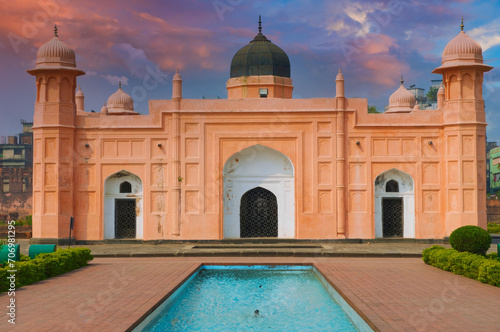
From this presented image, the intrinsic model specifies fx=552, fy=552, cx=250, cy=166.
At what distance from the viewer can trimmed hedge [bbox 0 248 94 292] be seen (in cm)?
967

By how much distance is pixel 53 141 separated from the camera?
1798 centimetres

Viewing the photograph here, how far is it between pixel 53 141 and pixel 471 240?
12932 millimetres

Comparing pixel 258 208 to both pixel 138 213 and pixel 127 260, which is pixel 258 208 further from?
pixel 127 260

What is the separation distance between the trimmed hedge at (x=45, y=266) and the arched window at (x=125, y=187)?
548 centimetres

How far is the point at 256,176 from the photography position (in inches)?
738

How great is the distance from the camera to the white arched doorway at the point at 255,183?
730 inches

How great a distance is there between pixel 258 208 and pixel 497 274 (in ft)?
32.3

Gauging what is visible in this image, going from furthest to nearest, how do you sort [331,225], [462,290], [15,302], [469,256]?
1. [331,225]
2. [469,256]
3. [462,290]
4. [15,302]

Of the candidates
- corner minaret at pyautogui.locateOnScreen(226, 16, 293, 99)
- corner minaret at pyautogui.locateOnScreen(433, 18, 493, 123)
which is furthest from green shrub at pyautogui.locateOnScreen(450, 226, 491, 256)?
corner minaret at pyautogui.locateOnScreen(226, 16, 293, 99)

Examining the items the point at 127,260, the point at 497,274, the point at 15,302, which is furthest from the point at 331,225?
the point at 15,302

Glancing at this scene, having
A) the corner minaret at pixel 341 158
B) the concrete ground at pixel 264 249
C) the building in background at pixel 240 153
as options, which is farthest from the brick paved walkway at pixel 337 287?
the building in background at pixel 240 153

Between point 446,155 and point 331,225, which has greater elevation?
point 446,155

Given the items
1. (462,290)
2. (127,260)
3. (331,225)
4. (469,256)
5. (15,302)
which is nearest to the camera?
(15,302)

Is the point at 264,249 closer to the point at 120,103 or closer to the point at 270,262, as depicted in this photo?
the point at 270,262
